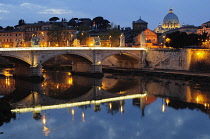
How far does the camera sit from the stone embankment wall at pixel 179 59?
1724 inches

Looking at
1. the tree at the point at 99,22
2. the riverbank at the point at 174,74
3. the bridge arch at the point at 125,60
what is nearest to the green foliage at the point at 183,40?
the bridge arch at the point at 125,60

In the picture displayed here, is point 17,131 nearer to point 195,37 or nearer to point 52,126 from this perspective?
point 52,126

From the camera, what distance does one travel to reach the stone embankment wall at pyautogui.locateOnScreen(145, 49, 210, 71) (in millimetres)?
43781

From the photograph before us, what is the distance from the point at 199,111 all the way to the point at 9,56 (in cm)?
2187

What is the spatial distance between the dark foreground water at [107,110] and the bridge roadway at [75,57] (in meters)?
2.73

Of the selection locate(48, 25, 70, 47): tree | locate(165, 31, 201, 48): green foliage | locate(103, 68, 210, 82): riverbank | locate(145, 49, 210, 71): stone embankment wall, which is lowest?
locate(103, 68, 210, 82): riverbank

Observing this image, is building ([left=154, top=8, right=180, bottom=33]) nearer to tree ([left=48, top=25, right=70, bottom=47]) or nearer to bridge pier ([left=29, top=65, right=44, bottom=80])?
tree ([left=48, top=25, right=70, bottom=47])

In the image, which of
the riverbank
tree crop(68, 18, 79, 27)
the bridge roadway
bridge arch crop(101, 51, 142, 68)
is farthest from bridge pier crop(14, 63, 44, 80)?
tree crop(68, 18, 79, 27)

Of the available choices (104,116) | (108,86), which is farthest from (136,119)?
(108,86)

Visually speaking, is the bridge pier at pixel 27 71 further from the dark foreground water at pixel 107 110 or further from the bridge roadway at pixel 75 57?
the dark foreground water at pixel 107 110

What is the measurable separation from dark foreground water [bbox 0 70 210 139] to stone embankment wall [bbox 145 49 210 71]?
7600mm

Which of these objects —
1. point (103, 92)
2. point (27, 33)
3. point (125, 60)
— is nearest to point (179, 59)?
A: point (125, 60)

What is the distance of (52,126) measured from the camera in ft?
67.6

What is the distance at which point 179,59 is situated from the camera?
46156 mm
